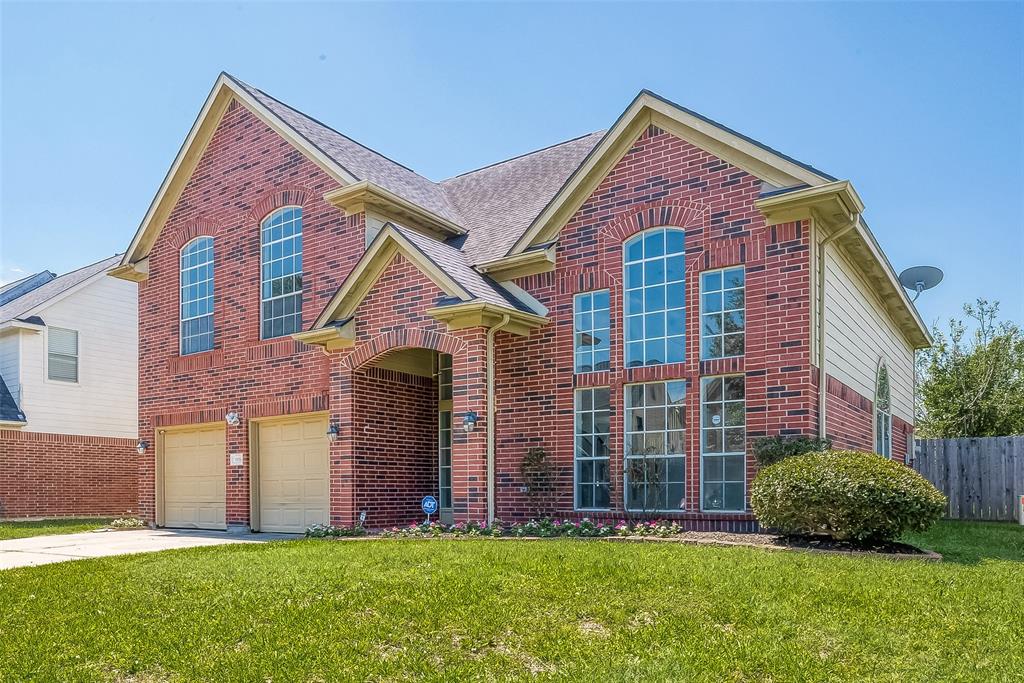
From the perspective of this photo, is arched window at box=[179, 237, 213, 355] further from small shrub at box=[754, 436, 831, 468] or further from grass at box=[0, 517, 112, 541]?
small shrub at box=[754, 436, 831, 468]

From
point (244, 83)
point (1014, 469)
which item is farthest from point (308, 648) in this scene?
point (1014, 469)

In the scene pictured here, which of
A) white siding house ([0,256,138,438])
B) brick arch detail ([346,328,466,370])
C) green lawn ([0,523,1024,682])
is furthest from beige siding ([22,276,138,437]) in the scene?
green lawn ([0,523,1024,682])

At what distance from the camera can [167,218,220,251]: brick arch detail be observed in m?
18.0

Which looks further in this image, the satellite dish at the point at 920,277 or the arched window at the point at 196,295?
the satellite dish at the point at 920,277

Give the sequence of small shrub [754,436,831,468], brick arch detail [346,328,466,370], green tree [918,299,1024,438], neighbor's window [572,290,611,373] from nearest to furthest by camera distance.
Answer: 1. small shrub [754,436,831,468]
2. brick arch detail [346,328,466,370]
3. neighbor's window [572,290,611,373]
4. green tree [918,299,1024,438]

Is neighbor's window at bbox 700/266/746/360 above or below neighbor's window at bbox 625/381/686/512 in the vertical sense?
above

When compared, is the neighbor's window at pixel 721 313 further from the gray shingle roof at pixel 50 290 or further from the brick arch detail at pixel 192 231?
the gray shingle roof at pixel 50 290

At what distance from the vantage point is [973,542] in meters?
12.2

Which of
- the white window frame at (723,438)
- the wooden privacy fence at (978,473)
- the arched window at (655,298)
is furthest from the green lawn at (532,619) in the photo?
the wooden privacy fence at (978,473)

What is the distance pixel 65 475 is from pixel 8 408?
2.47m

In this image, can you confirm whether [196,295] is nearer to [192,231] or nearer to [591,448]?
[192,231]

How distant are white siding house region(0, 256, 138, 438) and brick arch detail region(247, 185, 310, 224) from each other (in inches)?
382

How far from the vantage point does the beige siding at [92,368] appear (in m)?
22.8

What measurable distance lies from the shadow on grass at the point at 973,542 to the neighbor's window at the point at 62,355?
2168cm
